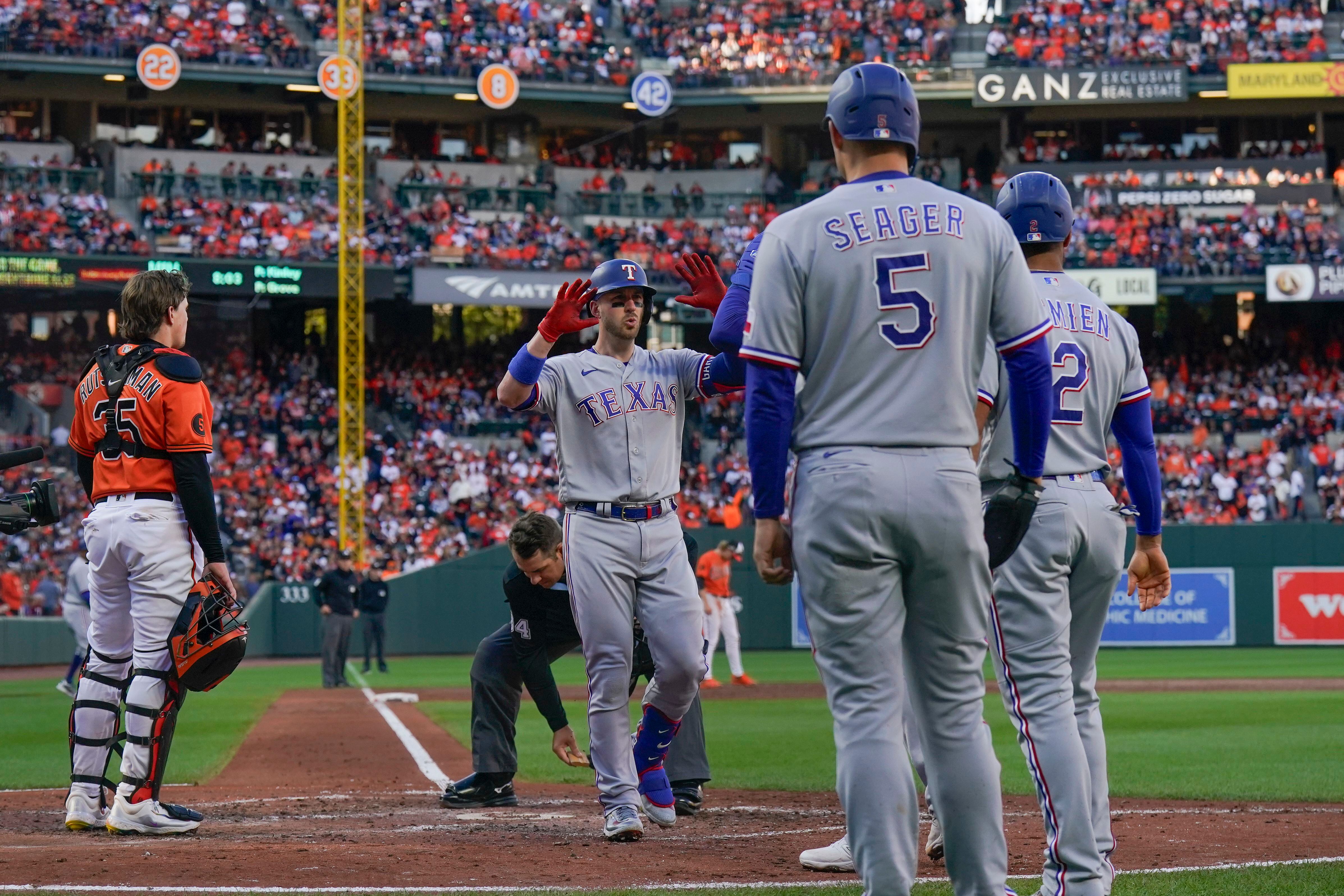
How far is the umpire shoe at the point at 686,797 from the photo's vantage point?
7293 millimetres

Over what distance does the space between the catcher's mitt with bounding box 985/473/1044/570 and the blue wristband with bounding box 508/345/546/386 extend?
242 centimetres

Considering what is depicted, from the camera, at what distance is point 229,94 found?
38594mm

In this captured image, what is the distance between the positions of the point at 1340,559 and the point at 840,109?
84.7 feet

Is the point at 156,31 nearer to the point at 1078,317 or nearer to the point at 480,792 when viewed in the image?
the point at 480,792

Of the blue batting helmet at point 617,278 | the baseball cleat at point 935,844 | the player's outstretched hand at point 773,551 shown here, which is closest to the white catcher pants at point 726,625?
the blue batting helmet at point 617,278

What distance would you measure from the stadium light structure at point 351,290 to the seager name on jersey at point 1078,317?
89.2ft

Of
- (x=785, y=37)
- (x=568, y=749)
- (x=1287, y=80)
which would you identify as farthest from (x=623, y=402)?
(x=785, y=37)

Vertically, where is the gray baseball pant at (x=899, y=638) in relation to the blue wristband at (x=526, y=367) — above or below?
below

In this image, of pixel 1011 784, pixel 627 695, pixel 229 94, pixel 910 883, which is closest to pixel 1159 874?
pixel 910 883

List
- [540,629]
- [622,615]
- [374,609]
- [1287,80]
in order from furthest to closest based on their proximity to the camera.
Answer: [1287,80]
[374,609]
[540,629]
[622,615]

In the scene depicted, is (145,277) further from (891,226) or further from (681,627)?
(891,226)

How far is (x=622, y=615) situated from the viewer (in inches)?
248

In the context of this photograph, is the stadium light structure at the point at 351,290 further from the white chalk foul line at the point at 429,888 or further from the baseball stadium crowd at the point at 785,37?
the white chalk foul line at the point at 429,888

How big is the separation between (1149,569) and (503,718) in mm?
3525
